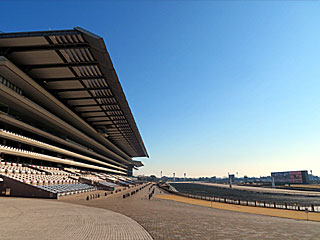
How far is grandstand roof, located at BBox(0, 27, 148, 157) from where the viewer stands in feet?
67.7

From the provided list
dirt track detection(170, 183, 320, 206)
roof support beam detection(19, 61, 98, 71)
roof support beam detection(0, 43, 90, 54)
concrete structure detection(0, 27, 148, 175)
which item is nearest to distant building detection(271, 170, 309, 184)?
dirt track detection(170, 183, 320, 206)

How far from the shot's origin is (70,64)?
2578 cm

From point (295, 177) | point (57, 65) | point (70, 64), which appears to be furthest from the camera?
point (295, 177)

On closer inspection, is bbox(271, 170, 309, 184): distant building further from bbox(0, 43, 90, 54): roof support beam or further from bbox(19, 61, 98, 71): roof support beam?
bbox(0, 43, 90, 54): roof support beam

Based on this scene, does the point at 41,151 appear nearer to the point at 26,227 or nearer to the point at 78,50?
the point at 78,50

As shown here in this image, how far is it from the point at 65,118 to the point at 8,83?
17580mm

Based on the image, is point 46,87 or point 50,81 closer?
point 50,81

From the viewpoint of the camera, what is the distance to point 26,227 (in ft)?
31.5

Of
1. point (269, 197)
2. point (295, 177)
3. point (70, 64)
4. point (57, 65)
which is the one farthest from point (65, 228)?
point (295, 177)

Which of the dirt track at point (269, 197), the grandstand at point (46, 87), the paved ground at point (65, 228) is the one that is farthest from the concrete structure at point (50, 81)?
the dirt track at point (269, 197)

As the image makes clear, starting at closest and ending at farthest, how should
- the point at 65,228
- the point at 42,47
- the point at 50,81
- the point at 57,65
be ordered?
the point at 65,228
the point at 42,47
the point at 57,65
the point at 50,81

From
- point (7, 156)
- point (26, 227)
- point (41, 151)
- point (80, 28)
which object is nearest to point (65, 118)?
point (41, 151)

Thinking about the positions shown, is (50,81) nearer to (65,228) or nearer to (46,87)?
(46,87)

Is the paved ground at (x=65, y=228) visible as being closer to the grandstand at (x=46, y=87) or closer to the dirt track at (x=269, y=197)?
the grandstand at (x=46, y=87)
